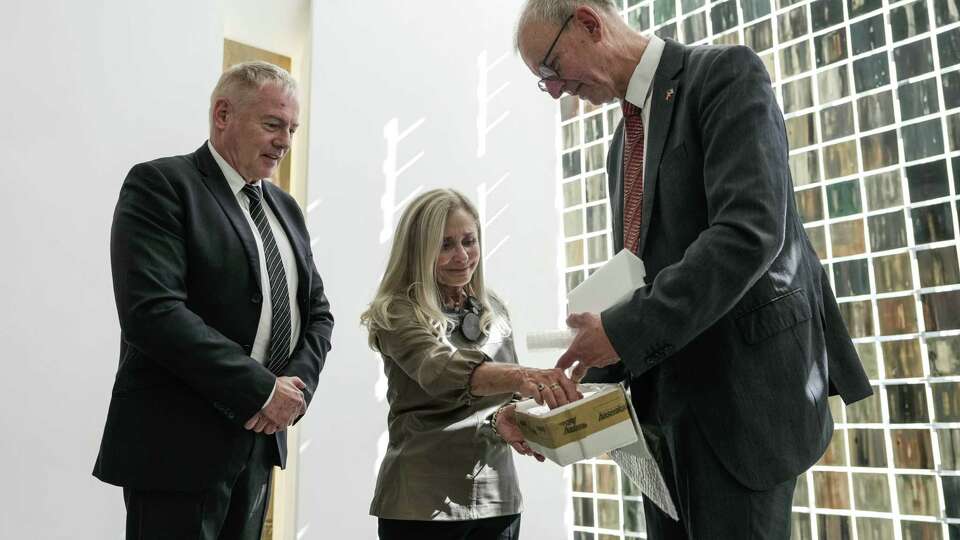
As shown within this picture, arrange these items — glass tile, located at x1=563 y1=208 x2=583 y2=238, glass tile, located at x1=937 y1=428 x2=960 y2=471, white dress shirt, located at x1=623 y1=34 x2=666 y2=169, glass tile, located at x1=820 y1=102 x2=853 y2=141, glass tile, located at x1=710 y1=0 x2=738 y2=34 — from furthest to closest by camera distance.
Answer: glass tile, located at x1=563 y1=208 x2=583 y2=238, glass tile, located at x1=710 y1=0 x2=738 y2=34, glass tile, located at x1=820 y1=102 x2=853 y2=141, glass tile, located at x1=937 y1=428 x2=960 y2=471, white dress shirt, located at x1=623 y1=34 x2=666 y2=169

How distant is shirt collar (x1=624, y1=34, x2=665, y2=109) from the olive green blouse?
84 cm

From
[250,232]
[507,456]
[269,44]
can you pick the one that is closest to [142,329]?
[250,232]

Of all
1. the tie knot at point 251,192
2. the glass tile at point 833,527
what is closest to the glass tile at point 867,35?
the glass tile at point 833,527

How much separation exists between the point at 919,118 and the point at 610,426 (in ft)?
9.07

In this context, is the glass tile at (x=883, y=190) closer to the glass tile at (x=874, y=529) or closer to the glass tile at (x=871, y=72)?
the glass tile at (x=871, y=72)

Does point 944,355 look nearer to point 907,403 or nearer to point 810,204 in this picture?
point 907,403

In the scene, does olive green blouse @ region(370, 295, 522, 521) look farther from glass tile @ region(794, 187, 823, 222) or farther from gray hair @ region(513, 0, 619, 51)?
glass tile @ region(794, 187, 823, 222)

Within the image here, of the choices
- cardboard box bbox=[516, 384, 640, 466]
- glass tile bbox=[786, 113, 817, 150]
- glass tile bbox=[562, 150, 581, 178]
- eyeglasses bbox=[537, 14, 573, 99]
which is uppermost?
glass tile bbox=[562, 150, 581, 178]

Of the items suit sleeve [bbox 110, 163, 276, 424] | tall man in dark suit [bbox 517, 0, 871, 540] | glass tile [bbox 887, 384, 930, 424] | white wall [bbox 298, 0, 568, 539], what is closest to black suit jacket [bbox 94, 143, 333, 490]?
suit sleeve [bbox 110, 163, 276, 424]

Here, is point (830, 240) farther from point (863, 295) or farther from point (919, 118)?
point (919, 118)

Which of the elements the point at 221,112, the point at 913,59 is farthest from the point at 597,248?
the point at 221,112

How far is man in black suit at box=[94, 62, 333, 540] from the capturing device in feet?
5.88

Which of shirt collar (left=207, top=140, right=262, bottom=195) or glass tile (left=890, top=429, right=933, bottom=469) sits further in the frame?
glass tile (left=890, top=429, right=933, bottom=469)

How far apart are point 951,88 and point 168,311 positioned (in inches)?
126
